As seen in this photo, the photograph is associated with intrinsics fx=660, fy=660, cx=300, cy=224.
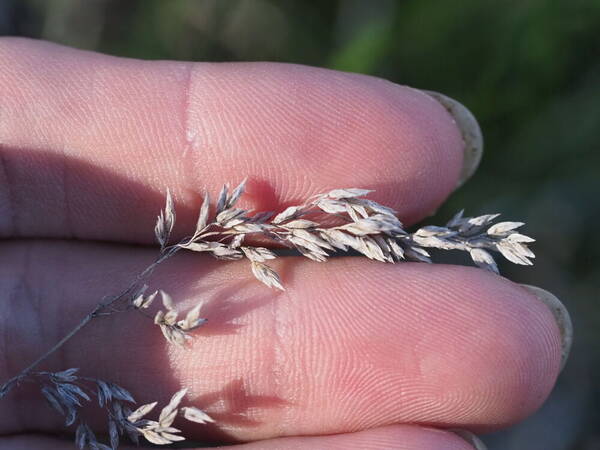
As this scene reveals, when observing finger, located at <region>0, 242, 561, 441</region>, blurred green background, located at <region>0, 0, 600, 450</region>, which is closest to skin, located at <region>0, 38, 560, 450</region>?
finger, located at <region>0, 242, 561, 441</region>

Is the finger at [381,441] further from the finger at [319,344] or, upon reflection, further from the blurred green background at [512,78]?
the blurred green background at [512,78]

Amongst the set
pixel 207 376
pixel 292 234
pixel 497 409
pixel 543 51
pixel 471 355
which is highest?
pixel 543 51

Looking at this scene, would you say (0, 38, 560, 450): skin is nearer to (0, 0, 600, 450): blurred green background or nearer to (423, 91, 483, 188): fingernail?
(423, 91, 483, 188): fingernail

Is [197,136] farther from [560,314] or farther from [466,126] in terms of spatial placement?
[560,314]

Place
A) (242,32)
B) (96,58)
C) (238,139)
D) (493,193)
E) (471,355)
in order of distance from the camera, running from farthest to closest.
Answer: (242,32)
(493,193)
(96,58)
(238,139)
(471,355)

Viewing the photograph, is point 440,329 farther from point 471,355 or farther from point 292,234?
point 292,234

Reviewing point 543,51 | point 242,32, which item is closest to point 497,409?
point 543,51

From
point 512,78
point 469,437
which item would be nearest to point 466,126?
point 512,78
